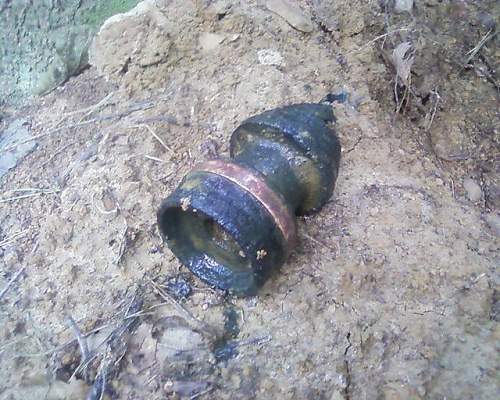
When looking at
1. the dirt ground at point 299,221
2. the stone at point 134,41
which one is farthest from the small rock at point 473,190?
the stone at point 134,41

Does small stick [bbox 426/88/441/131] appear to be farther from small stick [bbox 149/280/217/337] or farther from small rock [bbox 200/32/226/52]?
small stick [bbox 149/280/217/337]

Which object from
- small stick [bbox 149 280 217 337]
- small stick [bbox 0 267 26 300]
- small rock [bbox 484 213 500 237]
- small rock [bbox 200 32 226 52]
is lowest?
small rock [bbox 484 213 500 237]

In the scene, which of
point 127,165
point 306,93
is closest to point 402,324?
point 306,93

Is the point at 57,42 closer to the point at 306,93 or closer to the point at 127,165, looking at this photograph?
the point at 127,165

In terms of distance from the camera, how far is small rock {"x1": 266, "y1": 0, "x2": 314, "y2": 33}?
8.55 ft

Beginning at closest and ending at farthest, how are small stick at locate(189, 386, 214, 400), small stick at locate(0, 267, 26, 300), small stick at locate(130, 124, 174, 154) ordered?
small stick at locate(189, 386, 214, 400)
small stick at locate(0, 267, 26, 300)
small stick at locate(130, 124, 174, 154)

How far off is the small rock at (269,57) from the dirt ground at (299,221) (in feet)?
0.03

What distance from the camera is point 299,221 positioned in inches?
85.7

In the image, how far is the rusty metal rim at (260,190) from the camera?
1834 millimetres

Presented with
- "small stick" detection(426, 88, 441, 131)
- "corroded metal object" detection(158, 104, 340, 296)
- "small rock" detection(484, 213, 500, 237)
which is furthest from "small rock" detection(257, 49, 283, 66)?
"small rock" detection(484, 213, 500, 237)

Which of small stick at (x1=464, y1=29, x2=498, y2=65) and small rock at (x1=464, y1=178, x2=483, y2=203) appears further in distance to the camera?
small stick at (x1=464, y1=29, x2=498, y2=65)

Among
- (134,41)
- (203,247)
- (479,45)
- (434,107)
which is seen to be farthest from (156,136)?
(479,45)

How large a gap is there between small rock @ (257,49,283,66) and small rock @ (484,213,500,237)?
1074 mm

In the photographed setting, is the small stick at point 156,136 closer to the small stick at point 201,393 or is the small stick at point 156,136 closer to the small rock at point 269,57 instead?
the small rock at point 269,57
